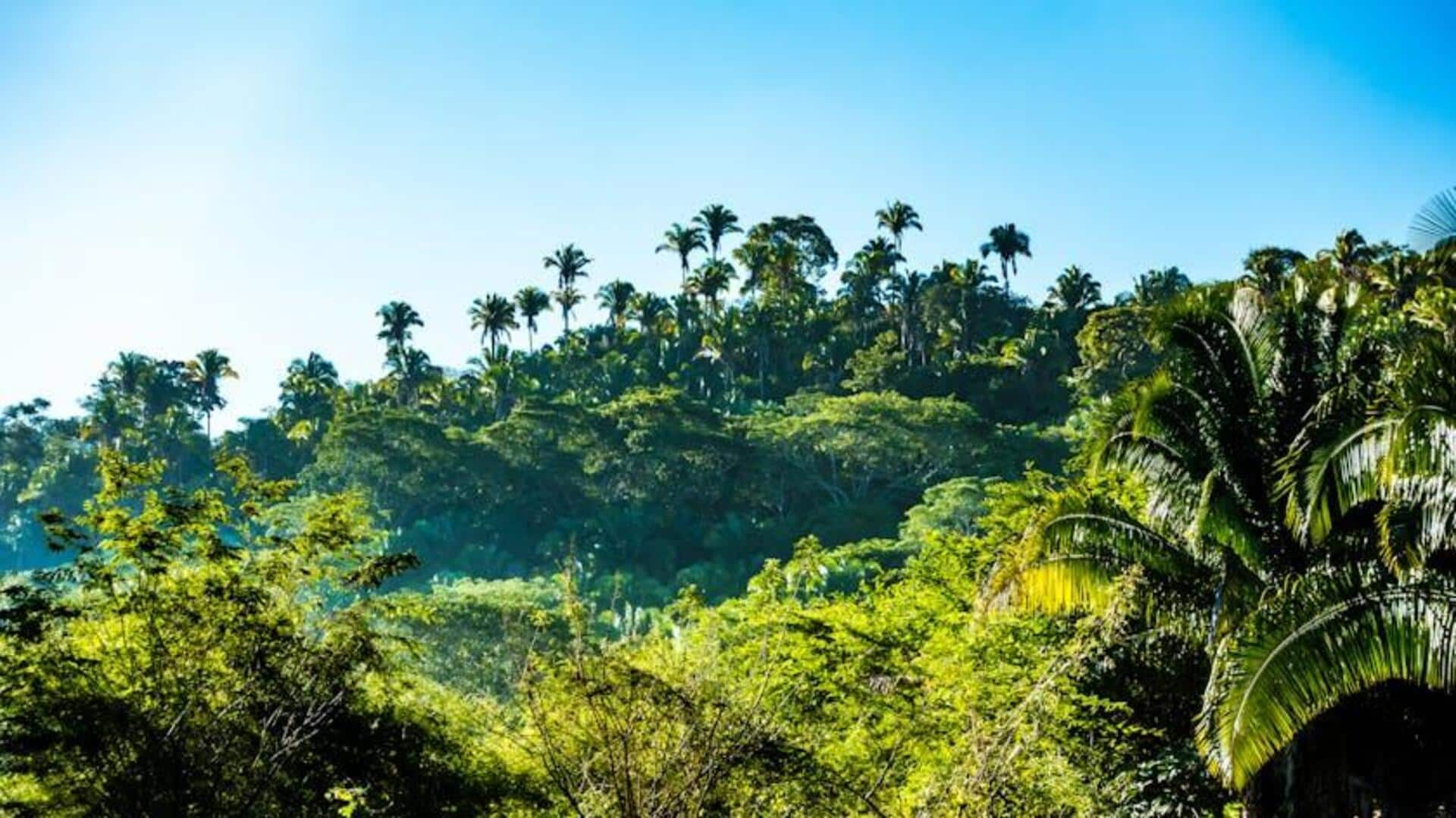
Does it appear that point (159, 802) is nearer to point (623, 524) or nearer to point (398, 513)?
point (623, 524)

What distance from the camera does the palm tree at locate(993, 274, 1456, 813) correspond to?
380 inches

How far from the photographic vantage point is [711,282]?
80438 mm

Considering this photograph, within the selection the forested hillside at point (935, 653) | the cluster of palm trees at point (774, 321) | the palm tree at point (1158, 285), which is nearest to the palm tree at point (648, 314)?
the cluster of palm trees at point (774, 321)

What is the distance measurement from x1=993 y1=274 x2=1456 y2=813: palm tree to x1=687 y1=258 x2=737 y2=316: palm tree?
69.0 m

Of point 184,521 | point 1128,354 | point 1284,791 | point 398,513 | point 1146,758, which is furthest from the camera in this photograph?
point 398,513

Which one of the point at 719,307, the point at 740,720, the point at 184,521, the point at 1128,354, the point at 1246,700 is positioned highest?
the point at 719,307

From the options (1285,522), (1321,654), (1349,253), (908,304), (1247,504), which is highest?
(908,304)

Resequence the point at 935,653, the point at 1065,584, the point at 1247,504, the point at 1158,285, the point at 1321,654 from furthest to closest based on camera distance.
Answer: the point at 1158,285 → the point at 935,653 → the point at 1065,584 → the point at 1247,504 → the point at 1321,654

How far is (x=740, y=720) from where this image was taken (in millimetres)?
7016

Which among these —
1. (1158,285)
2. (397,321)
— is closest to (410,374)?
(397,321)

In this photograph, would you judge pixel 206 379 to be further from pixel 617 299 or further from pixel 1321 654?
pixel 1321 654

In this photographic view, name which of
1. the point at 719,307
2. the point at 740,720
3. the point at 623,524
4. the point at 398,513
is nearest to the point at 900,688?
the point at 740,720

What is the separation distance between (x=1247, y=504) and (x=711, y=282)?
231 feet

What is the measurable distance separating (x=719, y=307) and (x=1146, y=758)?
2754 inches
